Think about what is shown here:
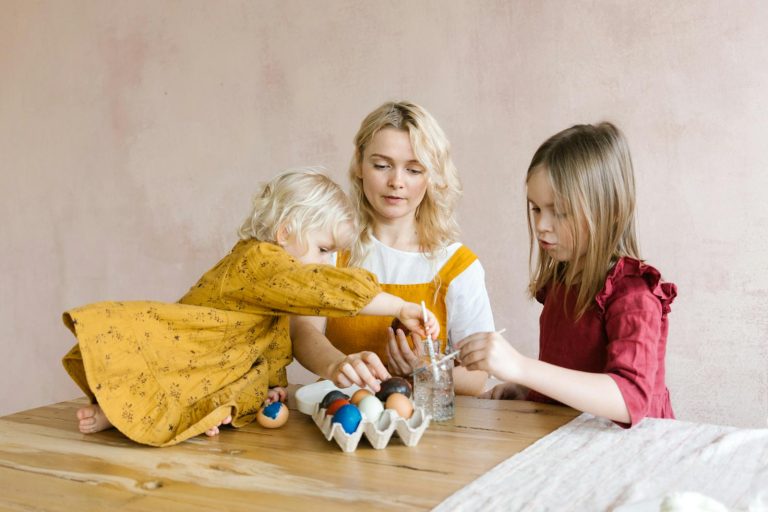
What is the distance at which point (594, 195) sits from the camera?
141cm

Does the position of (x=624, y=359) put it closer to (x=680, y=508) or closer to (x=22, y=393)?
(x=680, y=508)

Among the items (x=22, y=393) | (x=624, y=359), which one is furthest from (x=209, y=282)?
(x=22, y=393)

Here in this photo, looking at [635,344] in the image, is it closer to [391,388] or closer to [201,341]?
[391,388]

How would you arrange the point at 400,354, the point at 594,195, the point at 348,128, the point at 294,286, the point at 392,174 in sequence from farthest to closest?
the point at 348,128, the point at 392,174, the point at 400,354, the point at 594,195, the point at 294,286

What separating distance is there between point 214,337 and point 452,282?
0.74 m

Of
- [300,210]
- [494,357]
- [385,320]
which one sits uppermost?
[300,210]

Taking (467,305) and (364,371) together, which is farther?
(467,305)

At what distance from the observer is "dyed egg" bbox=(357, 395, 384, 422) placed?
114cm

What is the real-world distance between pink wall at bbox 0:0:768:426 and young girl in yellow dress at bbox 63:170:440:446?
41.1 inches

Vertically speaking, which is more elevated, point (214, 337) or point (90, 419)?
point (214, 337)

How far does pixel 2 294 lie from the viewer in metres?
3.42

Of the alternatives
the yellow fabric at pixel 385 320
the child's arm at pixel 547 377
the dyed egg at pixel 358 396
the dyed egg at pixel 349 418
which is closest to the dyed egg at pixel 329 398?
the dyed egg at pixel 358 396

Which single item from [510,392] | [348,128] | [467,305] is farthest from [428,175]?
[348,128]

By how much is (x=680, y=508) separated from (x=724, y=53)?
1691 millimetres
